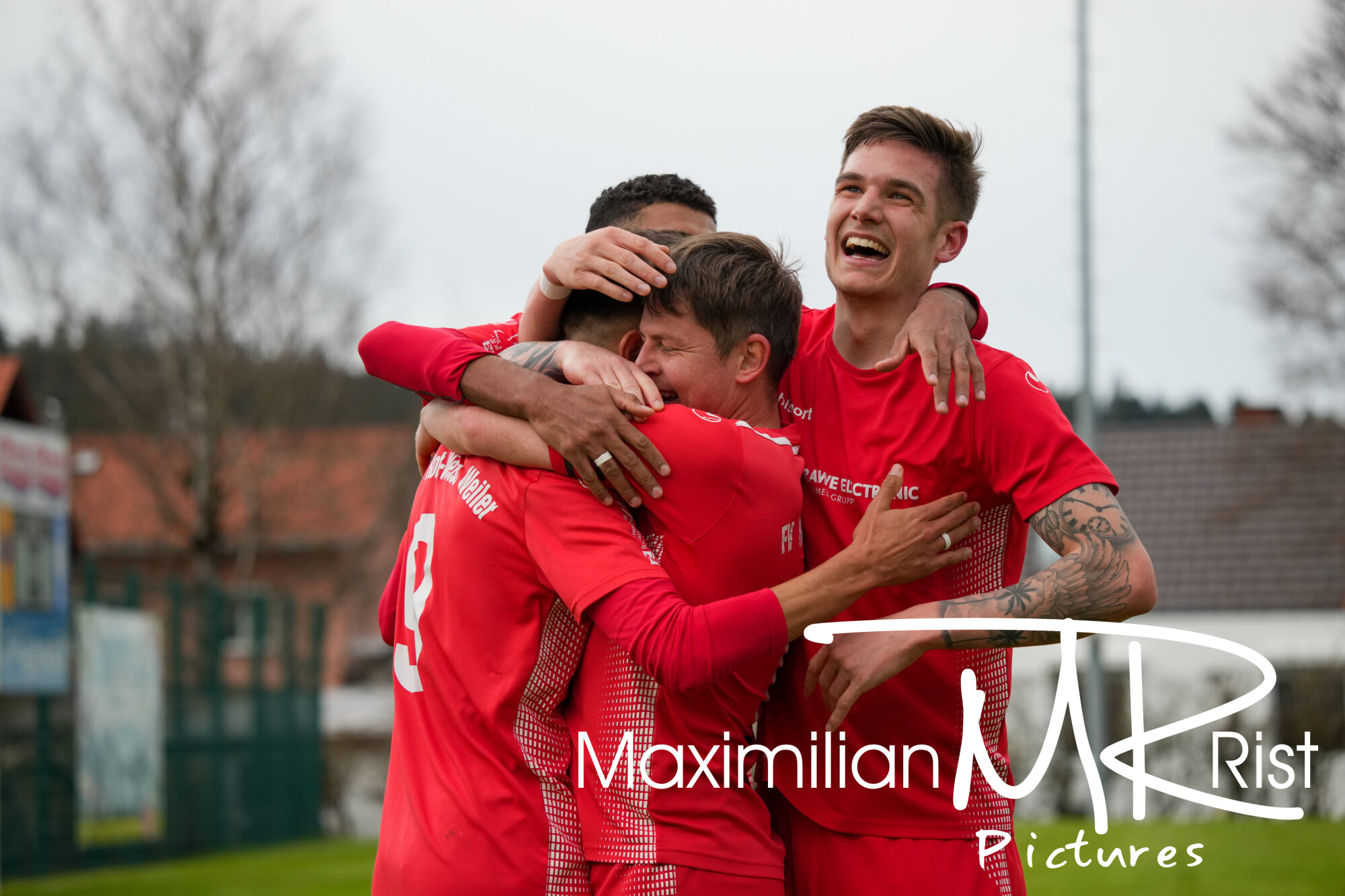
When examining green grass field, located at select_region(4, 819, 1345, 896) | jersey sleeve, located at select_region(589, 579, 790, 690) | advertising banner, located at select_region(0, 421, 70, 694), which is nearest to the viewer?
jersey sleeve, located at select_region(589, 579, 790, 690)

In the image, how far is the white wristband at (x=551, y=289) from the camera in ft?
10.1

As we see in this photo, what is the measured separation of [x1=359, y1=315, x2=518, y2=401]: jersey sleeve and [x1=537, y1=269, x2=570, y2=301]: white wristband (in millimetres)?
190

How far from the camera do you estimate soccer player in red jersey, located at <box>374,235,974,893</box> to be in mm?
2631

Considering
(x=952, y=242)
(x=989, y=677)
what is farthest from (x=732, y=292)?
(x=989, y=677)

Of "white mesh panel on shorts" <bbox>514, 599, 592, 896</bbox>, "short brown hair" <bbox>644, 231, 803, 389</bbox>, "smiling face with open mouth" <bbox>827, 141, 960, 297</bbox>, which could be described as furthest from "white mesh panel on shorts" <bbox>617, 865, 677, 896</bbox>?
"smiling face with open mouth" <bbox>827, 141, 960, 297</bbox>

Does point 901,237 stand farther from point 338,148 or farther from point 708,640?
point 338,148

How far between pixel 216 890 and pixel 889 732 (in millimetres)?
12495

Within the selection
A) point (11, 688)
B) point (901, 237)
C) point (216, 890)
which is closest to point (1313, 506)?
point (216, 890)

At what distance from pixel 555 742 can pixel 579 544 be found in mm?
424

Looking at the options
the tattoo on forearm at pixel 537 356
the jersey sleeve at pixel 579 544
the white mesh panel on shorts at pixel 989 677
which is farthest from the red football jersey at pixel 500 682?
the white mesh panel on shorts at pixel 989 677

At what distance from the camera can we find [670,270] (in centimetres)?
291

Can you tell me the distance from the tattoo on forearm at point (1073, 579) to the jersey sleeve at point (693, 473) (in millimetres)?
643

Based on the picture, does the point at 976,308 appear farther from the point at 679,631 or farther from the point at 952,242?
the point at 679,631

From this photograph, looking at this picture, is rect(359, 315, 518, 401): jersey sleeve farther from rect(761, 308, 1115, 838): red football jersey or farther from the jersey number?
rect(761, 308, 1115, 838): red football jersey
